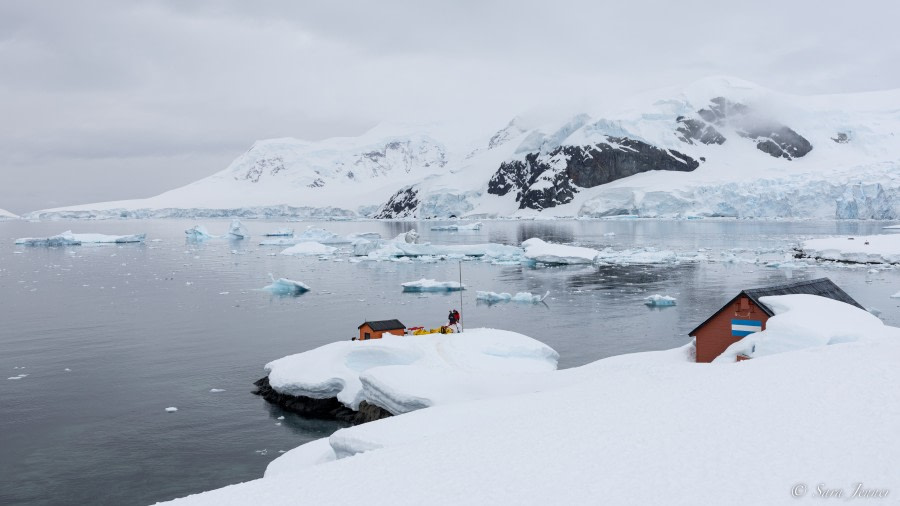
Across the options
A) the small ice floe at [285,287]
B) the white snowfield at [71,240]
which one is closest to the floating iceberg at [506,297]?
the small ice floe at [285,287]

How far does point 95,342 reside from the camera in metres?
29.6

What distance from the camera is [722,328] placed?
20594mm

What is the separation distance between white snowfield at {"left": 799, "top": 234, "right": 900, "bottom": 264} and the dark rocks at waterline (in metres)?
51.8

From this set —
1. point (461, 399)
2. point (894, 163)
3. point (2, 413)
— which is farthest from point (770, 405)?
point (894, 163)

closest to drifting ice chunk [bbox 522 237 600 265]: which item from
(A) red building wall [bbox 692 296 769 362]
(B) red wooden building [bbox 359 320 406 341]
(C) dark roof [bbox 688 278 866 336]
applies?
(B) red wooden building [bbox 359 320 406 341]

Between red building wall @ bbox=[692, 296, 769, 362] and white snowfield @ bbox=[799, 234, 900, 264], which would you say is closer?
red building wall @ bbox=[692, 296, 769, 362]

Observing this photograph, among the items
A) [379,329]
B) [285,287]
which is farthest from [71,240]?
[379,329]

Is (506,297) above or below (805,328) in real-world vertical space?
below

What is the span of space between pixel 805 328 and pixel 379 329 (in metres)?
15.5

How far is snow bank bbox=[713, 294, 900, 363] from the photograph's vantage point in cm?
1589

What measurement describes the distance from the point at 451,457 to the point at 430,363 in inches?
540

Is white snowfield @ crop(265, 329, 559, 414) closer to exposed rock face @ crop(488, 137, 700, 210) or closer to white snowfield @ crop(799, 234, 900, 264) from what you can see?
white snowfield @ crop(799, 234, 900, 264)

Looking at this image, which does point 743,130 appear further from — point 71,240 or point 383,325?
point 383,325

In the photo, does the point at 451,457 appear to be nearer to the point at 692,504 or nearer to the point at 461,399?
the point at 692,504
